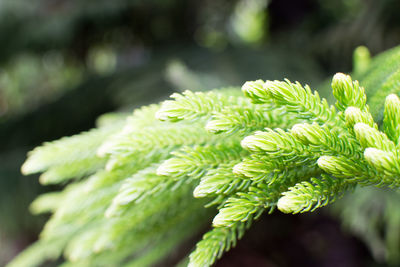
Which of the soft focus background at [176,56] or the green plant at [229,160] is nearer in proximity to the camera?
the green plant at [229,160]

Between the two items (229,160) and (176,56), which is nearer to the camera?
(229,160)

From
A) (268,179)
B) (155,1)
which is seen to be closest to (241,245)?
(268,179)

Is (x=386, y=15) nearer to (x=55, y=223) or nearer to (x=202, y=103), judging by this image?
(x=202, y=103)

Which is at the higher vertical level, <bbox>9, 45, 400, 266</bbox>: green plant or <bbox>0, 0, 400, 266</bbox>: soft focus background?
<bbox>0, 0, 400, 266</bbox>: soft focus background

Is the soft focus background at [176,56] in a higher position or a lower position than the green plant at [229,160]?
higher

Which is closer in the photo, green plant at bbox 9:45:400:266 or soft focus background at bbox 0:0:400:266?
green plant at bbox 9:45:400:266

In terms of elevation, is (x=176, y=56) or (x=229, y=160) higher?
(x=176, y=56)
